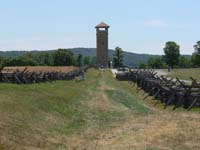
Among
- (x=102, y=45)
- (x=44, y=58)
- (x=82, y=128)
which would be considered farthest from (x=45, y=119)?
(x=44, y=58)

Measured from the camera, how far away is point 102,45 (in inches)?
6339

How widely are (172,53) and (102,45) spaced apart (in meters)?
24.2

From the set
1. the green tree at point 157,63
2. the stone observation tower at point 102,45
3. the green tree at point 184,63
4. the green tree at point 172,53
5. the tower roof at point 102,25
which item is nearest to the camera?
the stone observation tower at point 102,45

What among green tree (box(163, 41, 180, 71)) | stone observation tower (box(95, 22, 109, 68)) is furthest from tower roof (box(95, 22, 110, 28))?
green tree (box(163, 41, 180, 71))

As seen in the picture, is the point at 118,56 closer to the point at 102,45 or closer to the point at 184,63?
Result: the point at 102,45

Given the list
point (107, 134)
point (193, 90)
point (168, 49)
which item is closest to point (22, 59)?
point (168, 49)

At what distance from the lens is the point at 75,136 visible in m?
16.6

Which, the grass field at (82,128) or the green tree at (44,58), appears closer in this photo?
the grass field at (82,128)

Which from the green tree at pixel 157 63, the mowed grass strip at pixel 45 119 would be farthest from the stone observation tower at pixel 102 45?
the mowed grass strip at pixel 45 119

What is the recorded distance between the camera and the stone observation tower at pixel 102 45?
507ft

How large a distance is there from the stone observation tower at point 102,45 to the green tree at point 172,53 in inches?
810

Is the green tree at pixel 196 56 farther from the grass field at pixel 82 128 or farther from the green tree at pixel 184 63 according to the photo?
the grass field at pixel 82 128

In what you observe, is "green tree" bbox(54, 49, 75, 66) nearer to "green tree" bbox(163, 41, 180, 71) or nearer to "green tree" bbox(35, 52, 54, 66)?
"green tree" bbox(35, 52, 54, 66)

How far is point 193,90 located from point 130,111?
189 inches
